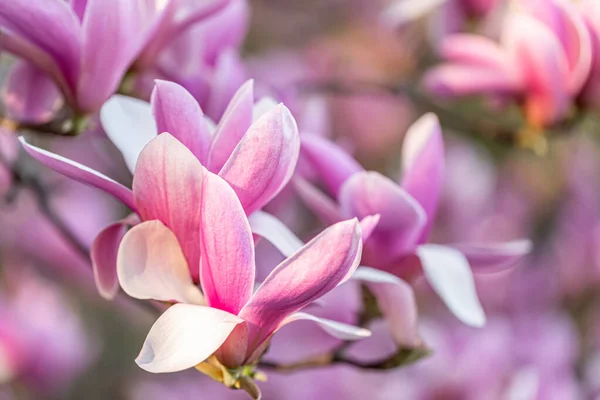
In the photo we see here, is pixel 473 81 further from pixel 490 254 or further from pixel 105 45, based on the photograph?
pixel 105 45

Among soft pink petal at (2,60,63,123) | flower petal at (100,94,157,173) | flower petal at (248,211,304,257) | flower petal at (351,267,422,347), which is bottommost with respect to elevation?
flower petal at (351,267,422,347)

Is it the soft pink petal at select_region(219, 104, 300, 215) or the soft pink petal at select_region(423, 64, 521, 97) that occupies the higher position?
the soft pink petal at select_region(219, 104, 300, 215)

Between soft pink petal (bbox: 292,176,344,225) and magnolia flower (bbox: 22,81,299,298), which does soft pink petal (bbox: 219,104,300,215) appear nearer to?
magnolia flower (bbox: 22,81,299,298)

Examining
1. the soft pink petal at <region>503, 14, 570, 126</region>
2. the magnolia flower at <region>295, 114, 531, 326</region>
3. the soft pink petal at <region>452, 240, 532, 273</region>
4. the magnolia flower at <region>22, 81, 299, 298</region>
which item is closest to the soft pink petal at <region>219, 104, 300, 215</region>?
the magnolia flower at <region>22, 81, 299, 298</region>

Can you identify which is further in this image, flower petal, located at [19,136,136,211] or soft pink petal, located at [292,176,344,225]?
soft pink petal, located at [292,176,344,225]

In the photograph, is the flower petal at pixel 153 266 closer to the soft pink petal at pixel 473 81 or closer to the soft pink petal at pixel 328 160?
the soft pink petal at pixel 328 160

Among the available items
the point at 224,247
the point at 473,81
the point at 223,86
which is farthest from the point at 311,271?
the point at 473,81

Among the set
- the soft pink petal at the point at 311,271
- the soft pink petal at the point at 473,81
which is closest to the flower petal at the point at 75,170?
the soft pink petal at the point at 311,271

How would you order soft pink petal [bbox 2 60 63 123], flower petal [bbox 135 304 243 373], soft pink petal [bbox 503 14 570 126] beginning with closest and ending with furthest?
flower petal [bbox 135 304 243 373] → soft pink petal [bbox 2 60 63 123] → soft pink petal [bbox 503 14 570 126]
